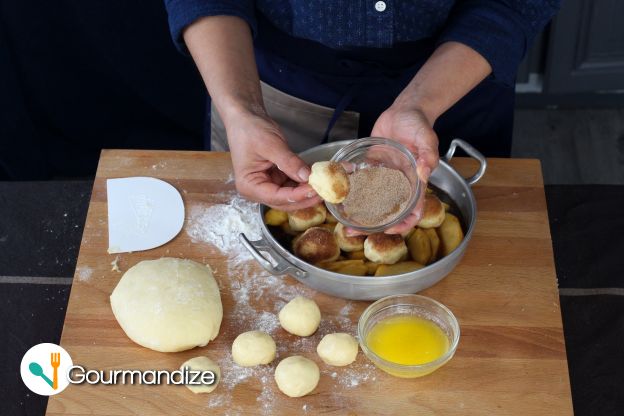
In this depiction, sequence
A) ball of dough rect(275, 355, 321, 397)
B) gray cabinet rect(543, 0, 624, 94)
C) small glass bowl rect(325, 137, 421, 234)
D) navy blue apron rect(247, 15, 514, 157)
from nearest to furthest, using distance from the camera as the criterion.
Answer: ball of dough rect(275, 355, 321, 397) < small glass bowl rect(325, 137, 421, 234) < navy blue apron rect(247, 15, 514, 157) < gray cabinet rect(543, 0, 624, 94)

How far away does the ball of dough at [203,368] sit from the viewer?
110 centimetres

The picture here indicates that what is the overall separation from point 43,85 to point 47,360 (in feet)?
4.36

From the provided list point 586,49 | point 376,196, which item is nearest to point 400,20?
point 376,196

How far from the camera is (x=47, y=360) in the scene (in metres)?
1.20

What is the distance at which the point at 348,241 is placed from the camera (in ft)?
4.13

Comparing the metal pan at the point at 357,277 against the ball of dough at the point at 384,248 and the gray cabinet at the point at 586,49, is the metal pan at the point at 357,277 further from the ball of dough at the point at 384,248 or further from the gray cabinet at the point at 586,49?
the gray cabinet at the point at 586,49

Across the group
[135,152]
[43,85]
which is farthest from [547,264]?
[43,85]

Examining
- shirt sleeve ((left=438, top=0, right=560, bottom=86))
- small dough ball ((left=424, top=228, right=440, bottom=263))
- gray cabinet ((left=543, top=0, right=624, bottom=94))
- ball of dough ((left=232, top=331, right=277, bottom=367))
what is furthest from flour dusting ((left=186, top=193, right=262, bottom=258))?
gray cabinet ((left=543, top=0, right=624, bottom=94))

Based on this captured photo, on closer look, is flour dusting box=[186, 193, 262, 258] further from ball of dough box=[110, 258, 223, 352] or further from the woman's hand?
the woman's hand

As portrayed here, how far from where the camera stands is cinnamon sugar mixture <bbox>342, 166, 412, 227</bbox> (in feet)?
3.98

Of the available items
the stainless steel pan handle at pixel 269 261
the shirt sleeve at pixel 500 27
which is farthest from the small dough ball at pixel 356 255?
the shirt sleeve at pixel 500 27

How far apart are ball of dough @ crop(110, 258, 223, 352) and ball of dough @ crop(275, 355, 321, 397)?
140mm

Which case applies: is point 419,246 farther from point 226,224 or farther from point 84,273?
point 84,273

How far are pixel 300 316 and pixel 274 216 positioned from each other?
0.22m
